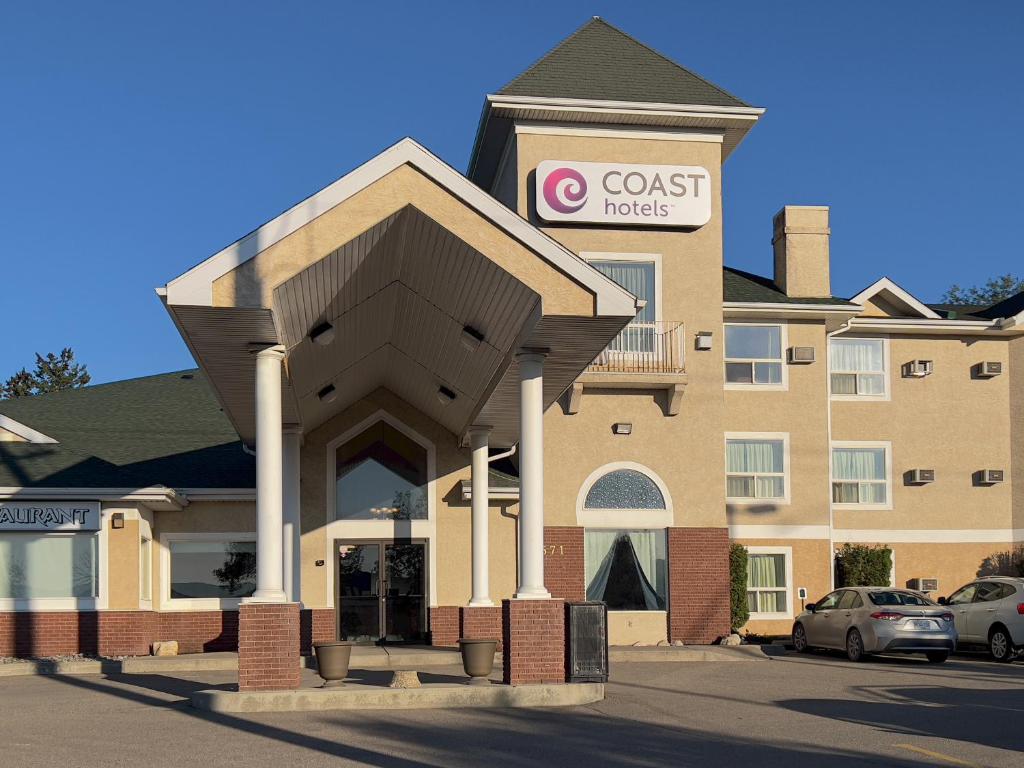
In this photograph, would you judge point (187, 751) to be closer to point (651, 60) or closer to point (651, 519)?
point (651, 519)

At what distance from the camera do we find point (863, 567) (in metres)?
28.7

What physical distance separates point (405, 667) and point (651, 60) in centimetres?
1519

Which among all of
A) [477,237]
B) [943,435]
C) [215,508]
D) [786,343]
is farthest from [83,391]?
[943,435]

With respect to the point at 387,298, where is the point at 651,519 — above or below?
below

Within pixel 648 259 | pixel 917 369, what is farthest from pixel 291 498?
pixel 917 369

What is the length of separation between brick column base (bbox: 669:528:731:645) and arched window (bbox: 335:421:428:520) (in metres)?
5.40

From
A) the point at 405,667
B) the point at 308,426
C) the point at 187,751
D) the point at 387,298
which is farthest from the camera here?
the point at 308,426

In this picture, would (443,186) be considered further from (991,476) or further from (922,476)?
(991,476)

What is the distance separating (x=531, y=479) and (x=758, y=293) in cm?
1559

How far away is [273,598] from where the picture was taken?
1407cm

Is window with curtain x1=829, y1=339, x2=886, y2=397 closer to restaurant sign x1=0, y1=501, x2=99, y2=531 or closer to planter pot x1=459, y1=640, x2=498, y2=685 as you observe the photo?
planter pot x1=459, y1=640, x2=498, y2=685

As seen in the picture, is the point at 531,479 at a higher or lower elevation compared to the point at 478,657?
higher

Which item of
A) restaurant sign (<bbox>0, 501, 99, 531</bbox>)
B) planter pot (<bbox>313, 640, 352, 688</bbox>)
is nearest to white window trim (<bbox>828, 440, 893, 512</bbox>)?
restaurant sign (<bbox>0, 501, 99, 531</bbox>)

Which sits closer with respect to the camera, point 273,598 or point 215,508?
point 273,598
